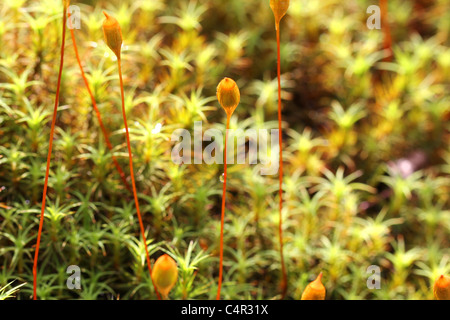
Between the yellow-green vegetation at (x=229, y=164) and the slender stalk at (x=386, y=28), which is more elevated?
the slender stalk at (x=386, y=28)

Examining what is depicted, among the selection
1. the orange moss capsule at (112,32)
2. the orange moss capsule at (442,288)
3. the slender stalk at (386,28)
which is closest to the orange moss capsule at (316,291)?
the orange moss capsule at (442,288)

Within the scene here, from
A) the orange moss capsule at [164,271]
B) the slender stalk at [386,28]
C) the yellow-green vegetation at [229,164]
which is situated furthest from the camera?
the slender stalk at [386,28]

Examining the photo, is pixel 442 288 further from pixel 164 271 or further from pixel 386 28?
pixel 386 28

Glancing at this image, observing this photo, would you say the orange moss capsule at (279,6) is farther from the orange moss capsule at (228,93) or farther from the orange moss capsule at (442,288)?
the orange moss capsule at (442,288)

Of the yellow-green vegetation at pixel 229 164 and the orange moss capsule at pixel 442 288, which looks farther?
the yellow-green vegetation at pixel 229 164

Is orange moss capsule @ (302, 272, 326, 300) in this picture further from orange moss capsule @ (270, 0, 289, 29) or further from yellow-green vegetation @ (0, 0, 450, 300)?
orange moss capsule @ (270, 0, 289, 29)

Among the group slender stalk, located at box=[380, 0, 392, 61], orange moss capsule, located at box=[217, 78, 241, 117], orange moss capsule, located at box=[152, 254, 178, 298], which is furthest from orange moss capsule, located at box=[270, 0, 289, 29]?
slender stalk, located at box=[380, 0, 392, 61]

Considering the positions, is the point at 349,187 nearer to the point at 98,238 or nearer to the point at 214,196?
the point at 214,196
